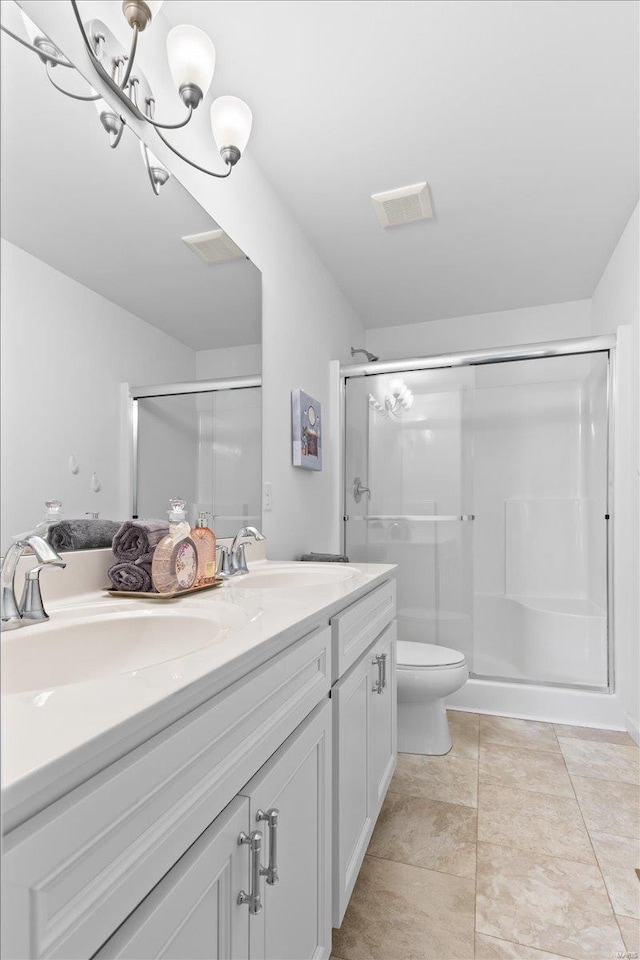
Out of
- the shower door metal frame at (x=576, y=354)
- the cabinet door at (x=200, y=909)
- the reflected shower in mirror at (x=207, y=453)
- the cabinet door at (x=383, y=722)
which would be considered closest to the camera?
the cabinet door at (x=200, y=909)

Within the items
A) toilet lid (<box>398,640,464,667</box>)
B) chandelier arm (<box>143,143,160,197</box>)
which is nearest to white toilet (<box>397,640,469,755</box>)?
toilet lid (<box>398,640,464,667</box>)

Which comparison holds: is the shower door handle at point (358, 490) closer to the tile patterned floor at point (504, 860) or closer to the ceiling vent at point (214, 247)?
the tile patterned floor at point (504, 860)


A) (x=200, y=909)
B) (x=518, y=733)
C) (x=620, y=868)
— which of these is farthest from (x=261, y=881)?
(x=518, y=733)

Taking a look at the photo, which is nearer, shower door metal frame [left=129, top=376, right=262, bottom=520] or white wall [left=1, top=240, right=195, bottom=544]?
white wall [left=1, top=240, right=195, bottom=544]

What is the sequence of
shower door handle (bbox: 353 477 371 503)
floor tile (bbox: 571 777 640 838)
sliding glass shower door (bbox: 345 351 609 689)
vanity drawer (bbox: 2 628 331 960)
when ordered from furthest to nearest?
1. shower door handle (bbox: 353 477 371 503)
2. sliding glass shower door (bbox: 345 351 609 689)
3. floor tile (bbox: 571 777 640 838)
4. vanity drawer (bbox: 2 628 331 960)

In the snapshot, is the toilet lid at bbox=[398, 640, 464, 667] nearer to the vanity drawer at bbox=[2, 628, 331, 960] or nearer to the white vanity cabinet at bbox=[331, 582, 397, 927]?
the white vanity cabinet at bbox=[331, 582, 397, 927]

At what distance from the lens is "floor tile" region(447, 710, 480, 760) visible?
217 cm

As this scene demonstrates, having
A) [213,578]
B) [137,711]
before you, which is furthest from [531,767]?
[137,711]

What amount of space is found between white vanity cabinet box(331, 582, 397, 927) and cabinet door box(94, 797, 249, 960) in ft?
1.53

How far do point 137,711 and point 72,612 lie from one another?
517 millimetres

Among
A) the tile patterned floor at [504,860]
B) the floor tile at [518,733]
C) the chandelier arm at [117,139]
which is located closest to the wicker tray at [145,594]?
the tile patterned floor at [504,860]

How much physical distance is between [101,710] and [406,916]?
50.4 inches

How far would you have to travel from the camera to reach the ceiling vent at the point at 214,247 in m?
1.53

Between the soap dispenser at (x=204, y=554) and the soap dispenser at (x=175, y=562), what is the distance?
39 mm
